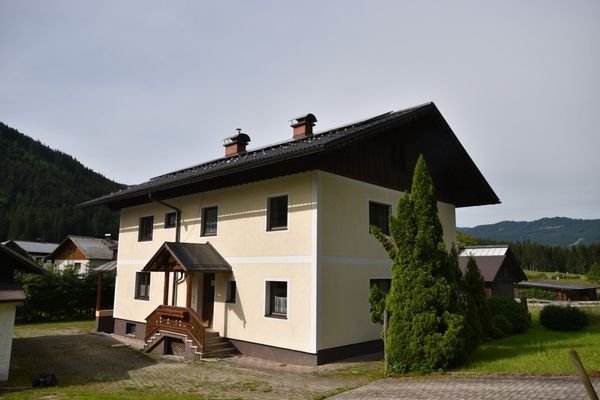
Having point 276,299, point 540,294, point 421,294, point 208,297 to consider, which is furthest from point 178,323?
point 540,294

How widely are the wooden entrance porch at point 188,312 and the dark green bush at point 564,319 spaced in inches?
506

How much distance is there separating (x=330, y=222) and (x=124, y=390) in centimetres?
701

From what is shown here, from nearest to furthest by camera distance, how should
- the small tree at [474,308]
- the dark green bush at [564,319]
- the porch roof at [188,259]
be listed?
the small tree at [474,308] < the porch roof at [188,259] < the dark green bush at [564,319]

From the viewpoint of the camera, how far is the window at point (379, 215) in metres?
15.0

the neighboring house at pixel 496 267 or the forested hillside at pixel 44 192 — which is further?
the forested hillside at pixel 44 192

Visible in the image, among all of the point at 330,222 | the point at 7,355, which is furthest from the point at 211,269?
the point at 7,355

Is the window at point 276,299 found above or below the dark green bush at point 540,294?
above

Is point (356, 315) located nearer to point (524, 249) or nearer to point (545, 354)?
point (545, 354)

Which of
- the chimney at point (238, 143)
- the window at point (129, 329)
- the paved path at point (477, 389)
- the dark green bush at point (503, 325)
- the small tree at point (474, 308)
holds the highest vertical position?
the chimney at point (238, 143)

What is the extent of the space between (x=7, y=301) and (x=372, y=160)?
11508 mm

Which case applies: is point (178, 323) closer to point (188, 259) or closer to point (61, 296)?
point (188, 259)

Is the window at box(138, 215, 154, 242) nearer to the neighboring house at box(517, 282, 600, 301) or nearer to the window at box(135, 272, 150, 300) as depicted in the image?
the window at box(135, 272, 150, 300)

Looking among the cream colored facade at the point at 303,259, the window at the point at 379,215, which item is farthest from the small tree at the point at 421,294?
the window at the point at 379,215

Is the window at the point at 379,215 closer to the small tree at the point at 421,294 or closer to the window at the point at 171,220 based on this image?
the small tree at the point at 421,294
